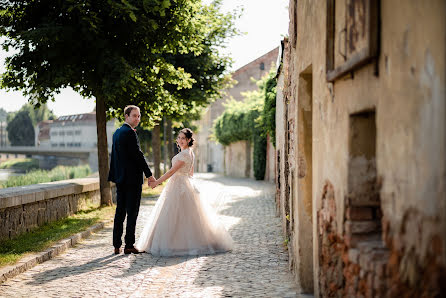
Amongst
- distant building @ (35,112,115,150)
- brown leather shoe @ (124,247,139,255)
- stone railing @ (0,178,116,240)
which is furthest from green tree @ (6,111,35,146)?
brown leather shoe @ (124,247,139,255)

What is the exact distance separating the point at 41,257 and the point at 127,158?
6.00 ft

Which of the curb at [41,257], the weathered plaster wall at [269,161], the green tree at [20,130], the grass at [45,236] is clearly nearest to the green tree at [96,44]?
the grass at [45,236]

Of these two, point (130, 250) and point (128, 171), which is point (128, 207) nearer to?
point (128, 171)

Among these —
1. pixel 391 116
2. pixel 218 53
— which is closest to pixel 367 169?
pixel 391 116

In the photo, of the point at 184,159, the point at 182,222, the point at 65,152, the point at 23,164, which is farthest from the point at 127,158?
the point at 23,164

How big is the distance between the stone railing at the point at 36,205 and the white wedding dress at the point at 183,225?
2054 mm

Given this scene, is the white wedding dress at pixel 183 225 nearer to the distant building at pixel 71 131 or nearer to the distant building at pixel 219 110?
the distant building at pixel 219 110

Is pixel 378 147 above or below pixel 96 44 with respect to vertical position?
below

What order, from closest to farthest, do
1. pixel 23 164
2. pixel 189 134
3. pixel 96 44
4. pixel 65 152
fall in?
pixel 189 134 → pixel 96 44 → pixel 65 152 → pixel 23 164

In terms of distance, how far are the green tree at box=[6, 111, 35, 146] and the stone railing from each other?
10282cm

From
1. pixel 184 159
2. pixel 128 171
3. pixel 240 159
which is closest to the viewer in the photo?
pixel 128 171

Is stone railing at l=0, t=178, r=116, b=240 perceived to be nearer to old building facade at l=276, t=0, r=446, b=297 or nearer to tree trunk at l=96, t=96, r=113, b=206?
tree trunk at l=96, t=96, r=113, b=206

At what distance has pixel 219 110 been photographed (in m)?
55.8

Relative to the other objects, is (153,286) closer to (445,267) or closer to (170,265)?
(170,265)
